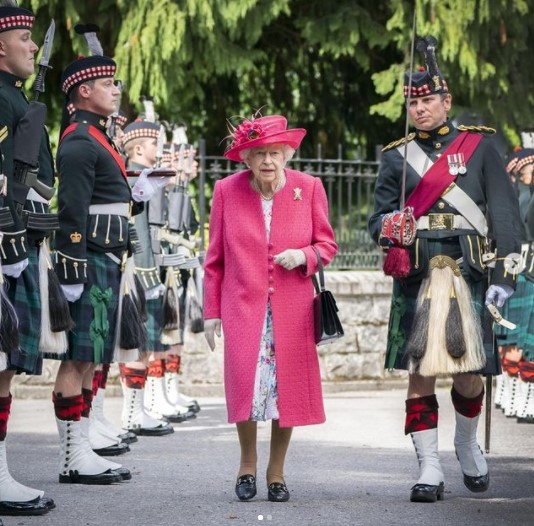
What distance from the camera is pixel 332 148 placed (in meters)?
19.8

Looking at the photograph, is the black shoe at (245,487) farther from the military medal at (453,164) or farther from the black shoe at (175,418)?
the black shoe at (175,418)

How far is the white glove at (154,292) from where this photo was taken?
1101 centimetres

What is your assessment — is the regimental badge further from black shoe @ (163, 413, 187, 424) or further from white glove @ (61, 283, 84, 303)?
black shoe @ (163, 413, 187, 424)

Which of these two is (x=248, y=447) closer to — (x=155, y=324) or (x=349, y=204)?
(x=155, y=324)

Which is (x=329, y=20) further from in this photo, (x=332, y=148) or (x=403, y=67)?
(x=332, y=148)

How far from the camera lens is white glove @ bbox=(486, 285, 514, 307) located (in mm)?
7707

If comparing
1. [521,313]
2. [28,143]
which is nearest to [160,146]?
[521,313]

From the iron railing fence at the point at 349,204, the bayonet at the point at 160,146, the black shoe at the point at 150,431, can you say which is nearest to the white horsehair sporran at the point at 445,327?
the black shoe at the point at 150,431

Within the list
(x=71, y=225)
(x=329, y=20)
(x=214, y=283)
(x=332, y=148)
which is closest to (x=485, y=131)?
(x=214, y=283)

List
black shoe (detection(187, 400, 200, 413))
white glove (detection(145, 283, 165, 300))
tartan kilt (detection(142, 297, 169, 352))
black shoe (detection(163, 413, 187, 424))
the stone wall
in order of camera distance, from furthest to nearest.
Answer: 1. the stone wall
2. black shoe (detection(187, 400, 200, 413))
3. black shoe (detection(163, 413, 187, 424))
4. tartan kilt (detection(142, 297, 169, 352))
5. white glove (detection(145, 283, 165, 300))

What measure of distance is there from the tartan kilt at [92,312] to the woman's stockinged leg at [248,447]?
1.01 meters

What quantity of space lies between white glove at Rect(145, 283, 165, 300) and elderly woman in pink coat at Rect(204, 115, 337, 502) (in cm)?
324

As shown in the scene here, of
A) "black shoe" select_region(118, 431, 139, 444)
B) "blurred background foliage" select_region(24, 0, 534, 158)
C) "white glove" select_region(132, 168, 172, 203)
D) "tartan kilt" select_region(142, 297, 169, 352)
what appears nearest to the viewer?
"white glove" select_region(132, 168, 172, 203)

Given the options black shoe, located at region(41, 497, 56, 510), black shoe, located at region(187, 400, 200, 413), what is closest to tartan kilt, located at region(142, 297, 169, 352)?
black shoe, located at region(187, 400, 200, 413)
